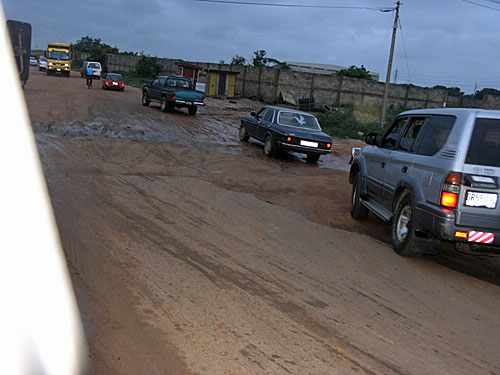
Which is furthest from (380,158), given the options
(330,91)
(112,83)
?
(330,91)

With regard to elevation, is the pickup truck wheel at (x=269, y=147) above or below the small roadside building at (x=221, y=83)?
below

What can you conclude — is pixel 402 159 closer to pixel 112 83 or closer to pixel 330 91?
pixel 112 83

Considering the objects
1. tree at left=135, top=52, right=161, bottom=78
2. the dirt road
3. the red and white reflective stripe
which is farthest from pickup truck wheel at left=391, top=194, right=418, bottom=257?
tree at left=135, top=52, right=161, bottom=78

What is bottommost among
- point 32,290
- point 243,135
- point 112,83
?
point 32,290

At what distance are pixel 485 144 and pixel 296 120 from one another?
10.6 meters

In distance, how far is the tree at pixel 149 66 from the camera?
58025mm

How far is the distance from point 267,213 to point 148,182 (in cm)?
273

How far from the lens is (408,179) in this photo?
616 cm

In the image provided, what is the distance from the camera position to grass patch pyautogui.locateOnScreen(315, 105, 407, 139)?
2605 cm

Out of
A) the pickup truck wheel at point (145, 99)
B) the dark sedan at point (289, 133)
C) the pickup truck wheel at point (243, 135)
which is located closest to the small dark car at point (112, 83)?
the pickup truck wheel at point (145, 99)

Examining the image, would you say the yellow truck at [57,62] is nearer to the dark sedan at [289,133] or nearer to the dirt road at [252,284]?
the dark sedan at [289,133]

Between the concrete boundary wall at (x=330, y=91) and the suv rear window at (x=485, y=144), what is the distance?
3343cm

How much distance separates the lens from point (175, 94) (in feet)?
77.7

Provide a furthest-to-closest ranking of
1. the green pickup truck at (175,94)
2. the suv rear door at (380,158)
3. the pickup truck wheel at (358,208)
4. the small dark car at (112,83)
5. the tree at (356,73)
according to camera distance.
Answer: the tree at (356,73), the small dark car at (112,83), the green pickup truck at (175,94), the pickup truck wheel at (358,208), the suv rear door at (380,158)
